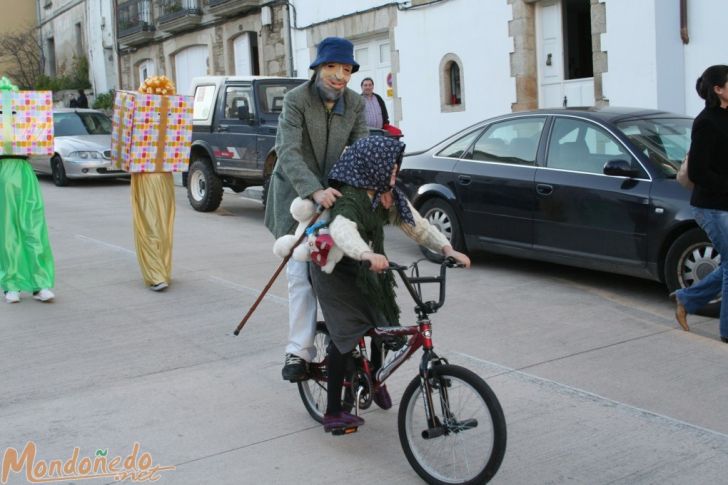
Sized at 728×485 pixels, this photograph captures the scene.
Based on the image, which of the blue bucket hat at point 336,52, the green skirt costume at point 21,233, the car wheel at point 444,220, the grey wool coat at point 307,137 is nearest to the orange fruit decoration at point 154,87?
the green skirt costume at point 21,233

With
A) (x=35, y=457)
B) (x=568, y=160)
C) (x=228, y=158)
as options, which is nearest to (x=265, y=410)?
(x=35, y=457)

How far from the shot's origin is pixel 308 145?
4.75 meters

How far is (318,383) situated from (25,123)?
13.7 ft

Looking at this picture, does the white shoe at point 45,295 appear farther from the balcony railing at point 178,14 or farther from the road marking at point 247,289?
the balcony railing at point 178,14

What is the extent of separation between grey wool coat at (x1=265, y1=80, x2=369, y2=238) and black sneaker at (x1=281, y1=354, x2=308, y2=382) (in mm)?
649

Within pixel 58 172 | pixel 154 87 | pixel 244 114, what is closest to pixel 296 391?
pixel 154 87

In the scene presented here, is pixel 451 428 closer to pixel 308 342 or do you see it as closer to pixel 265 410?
pixel 308 342

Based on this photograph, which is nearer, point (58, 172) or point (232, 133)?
point (232, 133)

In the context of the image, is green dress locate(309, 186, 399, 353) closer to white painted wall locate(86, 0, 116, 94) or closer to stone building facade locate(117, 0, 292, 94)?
stone building facade locate(117, 0, 292, 94)

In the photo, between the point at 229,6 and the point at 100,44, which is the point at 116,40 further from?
the point at 229,6

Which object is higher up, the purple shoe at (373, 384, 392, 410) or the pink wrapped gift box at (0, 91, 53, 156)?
the pink wrapped gift box at (0, 91, 53, 156)

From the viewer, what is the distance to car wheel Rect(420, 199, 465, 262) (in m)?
8.76

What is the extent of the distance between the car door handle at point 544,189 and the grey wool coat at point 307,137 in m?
3.33

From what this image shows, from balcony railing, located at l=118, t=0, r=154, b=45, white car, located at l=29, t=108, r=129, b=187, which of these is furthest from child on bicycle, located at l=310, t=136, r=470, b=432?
balcony railing, located at l=118, t=0, r=154, b=45
